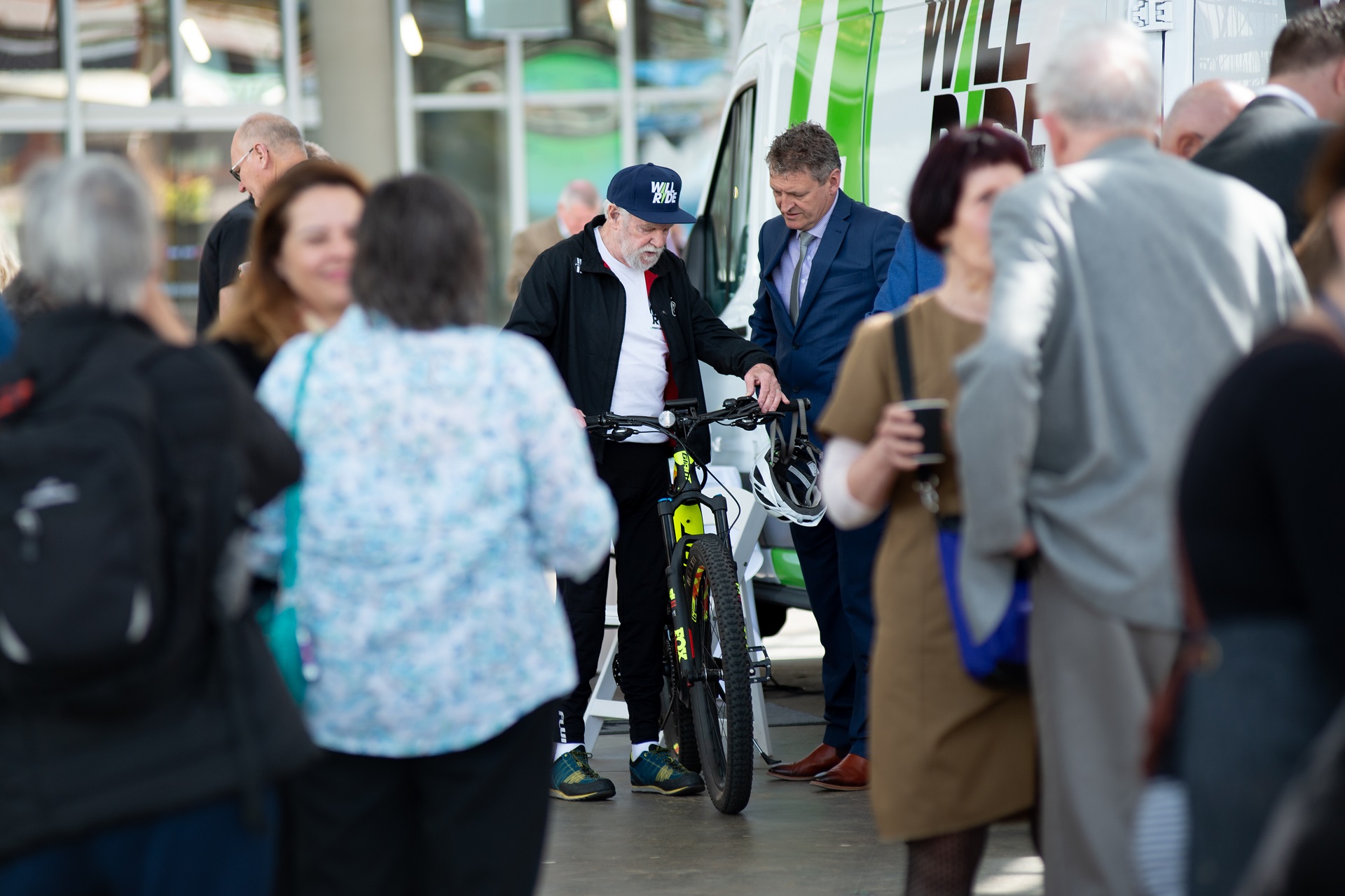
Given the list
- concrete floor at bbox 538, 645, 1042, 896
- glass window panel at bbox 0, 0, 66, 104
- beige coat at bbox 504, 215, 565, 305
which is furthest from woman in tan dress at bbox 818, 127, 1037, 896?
glass window panel at bbox 0, 0, 66, 104

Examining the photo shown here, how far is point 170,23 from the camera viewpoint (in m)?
15.7

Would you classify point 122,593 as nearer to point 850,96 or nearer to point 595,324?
point 595,324

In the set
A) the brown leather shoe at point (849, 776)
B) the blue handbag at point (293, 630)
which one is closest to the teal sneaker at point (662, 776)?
the brown leather shoe at point (849, 776)

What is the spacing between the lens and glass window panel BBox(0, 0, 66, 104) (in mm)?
15703

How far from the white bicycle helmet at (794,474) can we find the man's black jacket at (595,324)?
0.25m

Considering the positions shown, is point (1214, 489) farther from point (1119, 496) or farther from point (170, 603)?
point (170, 603)

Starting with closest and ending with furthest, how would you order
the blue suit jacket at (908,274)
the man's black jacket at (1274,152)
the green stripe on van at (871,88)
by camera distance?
the man's black jacket at (1274,152) → the blue suit jacket at (908,274) → the green stripe on van at (871,88)

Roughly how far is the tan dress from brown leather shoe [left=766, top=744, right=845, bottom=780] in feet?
8.93

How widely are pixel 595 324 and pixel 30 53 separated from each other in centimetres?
1224

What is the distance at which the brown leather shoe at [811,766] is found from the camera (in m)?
5.71

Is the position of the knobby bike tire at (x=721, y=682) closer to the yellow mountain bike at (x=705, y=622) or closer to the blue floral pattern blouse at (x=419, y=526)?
the yellow mountain bike at (x=705, y=622)

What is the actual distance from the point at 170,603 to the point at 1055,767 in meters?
1.52

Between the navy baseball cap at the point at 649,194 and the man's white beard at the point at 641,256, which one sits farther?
the man's white beard at the point at 641,256

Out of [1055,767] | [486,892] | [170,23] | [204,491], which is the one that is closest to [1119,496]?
[1055,767]
